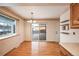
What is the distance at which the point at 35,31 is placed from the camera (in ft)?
34.7

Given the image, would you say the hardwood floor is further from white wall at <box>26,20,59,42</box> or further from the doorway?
the doorway

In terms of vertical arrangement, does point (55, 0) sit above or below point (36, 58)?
above

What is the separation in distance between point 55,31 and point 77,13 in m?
8.35

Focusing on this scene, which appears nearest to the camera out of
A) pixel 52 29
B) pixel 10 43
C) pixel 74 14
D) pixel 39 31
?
pixel 74 14

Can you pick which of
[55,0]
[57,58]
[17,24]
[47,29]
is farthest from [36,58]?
[47,29]

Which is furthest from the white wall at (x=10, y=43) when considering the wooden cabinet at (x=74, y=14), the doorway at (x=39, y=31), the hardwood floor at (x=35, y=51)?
the wooden cabinet at (x=74, y=14)

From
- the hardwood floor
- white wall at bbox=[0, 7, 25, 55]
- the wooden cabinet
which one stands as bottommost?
the hardwood floor

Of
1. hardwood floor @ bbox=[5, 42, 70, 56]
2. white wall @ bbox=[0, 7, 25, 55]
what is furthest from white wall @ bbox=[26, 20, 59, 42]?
hardwood floor @ bbox=[5, 42, 70, 56]

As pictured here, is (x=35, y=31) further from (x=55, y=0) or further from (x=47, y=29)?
(x=55, y=0)

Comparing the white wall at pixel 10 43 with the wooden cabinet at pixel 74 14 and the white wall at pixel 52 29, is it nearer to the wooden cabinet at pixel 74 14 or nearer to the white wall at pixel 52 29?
the white wall at pixel 52 29

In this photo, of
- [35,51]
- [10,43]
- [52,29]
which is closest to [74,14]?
[35,51]

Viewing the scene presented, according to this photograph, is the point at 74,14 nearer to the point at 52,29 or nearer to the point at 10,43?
the point at 10,43

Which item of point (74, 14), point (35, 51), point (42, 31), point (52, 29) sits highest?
point (74, 14)

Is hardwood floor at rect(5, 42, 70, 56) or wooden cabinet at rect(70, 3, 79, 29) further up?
wooden cabinet at rect(70, 3, 79, 29)
